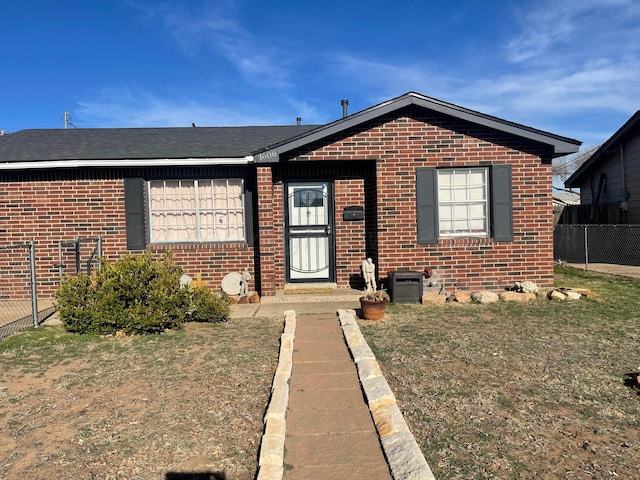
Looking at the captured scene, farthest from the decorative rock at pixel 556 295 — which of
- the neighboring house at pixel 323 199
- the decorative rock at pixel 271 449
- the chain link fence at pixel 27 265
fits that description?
the chain link fence at pixel 27 265

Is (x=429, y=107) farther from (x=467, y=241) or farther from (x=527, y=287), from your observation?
(x=527, y=287)

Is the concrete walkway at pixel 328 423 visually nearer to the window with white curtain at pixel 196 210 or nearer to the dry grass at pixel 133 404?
the dry grass at pixel 133 404

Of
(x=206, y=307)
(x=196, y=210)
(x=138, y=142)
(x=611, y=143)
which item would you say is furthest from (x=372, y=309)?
(x=611, y=143)

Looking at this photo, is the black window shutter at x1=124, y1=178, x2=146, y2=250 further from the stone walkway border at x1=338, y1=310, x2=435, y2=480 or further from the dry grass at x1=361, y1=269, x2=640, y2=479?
the stone walkway border at x1=338, y1=310, x2=435, y2=480

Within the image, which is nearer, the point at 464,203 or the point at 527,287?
the point at 527,287

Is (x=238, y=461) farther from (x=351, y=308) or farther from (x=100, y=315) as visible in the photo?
(x=351, y=308)

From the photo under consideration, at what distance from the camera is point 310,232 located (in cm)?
1013

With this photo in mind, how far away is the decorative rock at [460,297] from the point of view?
8625mm

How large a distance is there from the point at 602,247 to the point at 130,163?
1417 centimetres

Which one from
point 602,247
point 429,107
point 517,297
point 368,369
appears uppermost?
point 429,107

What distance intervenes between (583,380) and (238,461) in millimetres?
3335

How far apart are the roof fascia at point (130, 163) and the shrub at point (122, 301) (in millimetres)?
2777

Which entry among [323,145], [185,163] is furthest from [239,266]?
[323,145]

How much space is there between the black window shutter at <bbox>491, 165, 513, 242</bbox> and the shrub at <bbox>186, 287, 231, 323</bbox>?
5.33m
